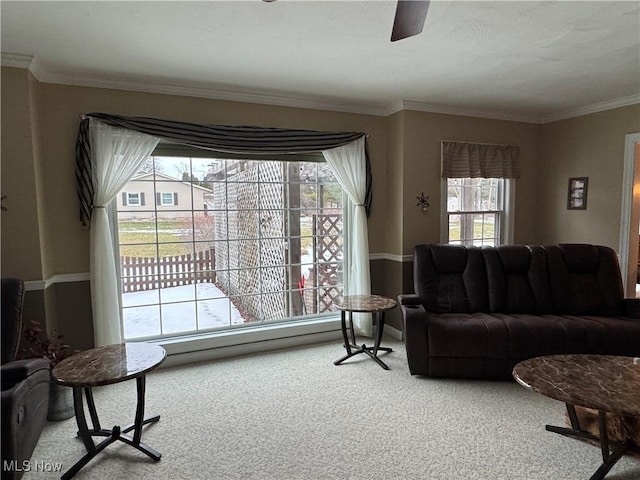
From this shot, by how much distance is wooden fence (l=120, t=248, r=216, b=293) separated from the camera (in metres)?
3.46

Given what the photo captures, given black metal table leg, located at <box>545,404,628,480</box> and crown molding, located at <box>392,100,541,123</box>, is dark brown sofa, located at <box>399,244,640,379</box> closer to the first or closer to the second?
black metal table leg, located at <box>545,404,628,480</box>

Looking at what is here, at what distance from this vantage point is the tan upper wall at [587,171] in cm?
390

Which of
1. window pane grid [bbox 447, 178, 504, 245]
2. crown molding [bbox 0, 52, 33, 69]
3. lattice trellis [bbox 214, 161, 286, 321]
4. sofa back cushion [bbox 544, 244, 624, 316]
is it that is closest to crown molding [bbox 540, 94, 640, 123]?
window pane grid [bbox 447, 178, 504, 245]

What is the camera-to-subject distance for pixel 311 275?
4230 millimetres

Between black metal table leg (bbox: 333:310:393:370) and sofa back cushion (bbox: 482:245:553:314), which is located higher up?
sofa back cushion (bbox: 482:245:553:314)

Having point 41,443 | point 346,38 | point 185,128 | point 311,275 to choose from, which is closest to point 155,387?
point 41,443

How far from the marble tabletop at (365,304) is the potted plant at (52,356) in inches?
84.6

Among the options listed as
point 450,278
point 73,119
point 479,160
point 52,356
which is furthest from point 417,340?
point 73,119

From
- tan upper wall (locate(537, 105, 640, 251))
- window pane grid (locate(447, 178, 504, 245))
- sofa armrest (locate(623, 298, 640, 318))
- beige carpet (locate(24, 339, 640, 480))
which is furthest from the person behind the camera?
window pane grid (locate(447, 178, 504, 245))

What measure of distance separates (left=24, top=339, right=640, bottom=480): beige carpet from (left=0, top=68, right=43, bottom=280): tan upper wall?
1.18 m

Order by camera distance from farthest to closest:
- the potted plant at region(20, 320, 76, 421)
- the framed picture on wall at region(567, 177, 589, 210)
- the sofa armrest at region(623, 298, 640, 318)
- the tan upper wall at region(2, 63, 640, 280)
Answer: the framed picture on wall at region(567, 177, 589, 210)
the sofa armrest at region(623, 298, 640, 318)
the tan upper wall at region(2, 63, 640, 280)
the potted plant at region(20, 320, 76, 421)

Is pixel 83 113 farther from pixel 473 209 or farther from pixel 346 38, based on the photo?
pixel 473 209

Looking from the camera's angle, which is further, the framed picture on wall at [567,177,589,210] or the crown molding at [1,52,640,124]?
the framed picture on wall at [567,177,589,210]

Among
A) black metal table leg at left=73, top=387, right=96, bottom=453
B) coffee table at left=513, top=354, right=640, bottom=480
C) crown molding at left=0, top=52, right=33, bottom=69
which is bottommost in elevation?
black metal table leg at left=73, top=387, right=96, bottom=453
